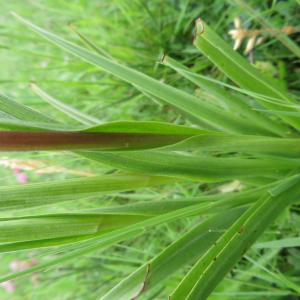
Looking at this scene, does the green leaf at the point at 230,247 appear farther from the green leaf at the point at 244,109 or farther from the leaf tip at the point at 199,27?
the leaf tip at the point at 199,27

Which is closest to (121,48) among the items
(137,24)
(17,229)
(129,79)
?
(137,24)

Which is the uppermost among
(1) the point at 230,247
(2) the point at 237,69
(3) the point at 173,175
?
(2) the point at 237,69

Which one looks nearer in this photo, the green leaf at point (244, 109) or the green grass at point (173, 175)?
the green grass at point (173, 175)

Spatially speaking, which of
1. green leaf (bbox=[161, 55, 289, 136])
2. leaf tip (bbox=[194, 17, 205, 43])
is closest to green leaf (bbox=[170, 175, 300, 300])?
green leaf (bbox=[161, 55, 289, 136])

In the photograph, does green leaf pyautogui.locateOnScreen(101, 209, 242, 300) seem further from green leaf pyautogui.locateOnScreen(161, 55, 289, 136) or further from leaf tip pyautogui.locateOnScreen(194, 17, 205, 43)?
leaf tip pyautogui.locateOnScreen(194, 17, 205, 43)

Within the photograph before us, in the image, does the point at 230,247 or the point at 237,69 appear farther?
the point at 237,69

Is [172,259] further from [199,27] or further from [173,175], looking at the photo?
[199,27]

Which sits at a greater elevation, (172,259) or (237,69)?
(237,69)

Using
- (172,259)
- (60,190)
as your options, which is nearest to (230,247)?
(172,259)

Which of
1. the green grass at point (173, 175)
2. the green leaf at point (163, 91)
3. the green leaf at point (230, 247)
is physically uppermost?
the green leaf at point (163, 91)

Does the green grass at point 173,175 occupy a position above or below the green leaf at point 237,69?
below

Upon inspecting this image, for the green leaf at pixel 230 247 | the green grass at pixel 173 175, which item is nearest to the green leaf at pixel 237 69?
the green grass at pixel 173 175
